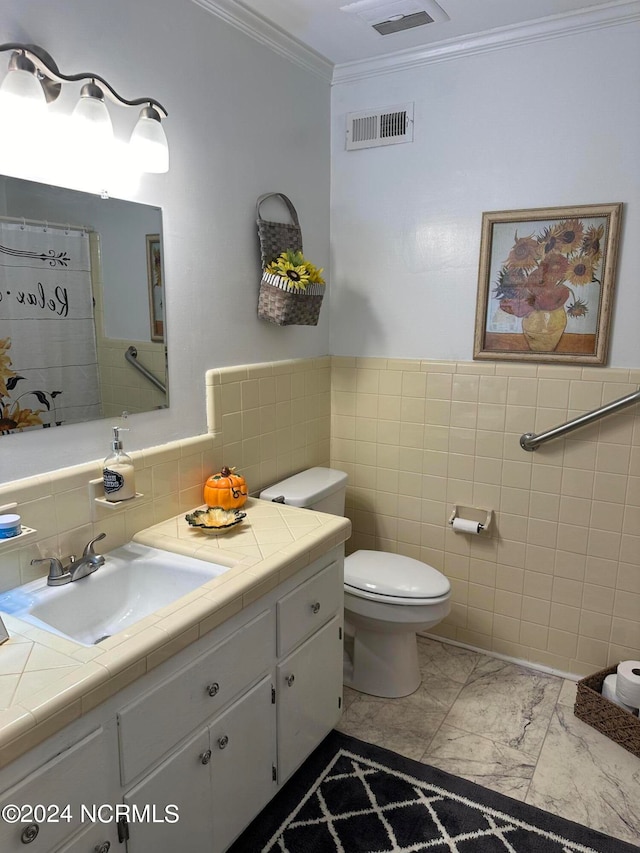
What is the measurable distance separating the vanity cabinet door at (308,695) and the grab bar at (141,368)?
887 millimetres

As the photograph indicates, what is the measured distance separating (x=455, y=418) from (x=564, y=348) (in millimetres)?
502

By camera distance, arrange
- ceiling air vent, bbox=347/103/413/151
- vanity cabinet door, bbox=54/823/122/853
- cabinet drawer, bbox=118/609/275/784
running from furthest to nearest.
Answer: ceiling air vent, bbox=347/103/413/151 → cabinet drawer, bbox=118/609/275/784 → vanity cabinet door, bbox=54/823/122/853

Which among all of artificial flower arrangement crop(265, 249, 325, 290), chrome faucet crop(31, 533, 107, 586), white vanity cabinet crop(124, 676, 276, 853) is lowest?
white vanity cabinet crop(124, 676, 276, 853)

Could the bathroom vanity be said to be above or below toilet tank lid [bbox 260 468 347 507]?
below

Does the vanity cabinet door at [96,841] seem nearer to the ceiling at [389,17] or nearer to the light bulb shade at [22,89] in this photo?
the light bulb shade at [22,89]

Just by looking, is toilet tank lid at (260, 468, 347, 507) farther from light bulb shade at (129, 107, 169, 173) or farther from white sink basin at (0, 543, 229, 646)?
light bulb shade at (129, 107, 169, 173)

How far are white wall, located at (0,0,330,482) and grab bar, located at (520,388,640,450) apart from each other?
3.29 ft

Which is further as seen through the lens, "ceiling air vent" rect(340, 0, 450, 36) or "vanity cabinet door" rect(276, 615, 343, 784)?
"ceiling air vent" rect(340, 0, 450, 36)

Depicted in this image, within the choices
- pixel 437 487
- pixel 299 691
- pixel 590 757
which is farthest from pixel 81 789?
pixel 437 487

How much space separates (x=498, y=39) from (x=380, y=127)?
20.6 inches

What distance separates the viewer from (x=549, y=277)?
226cm

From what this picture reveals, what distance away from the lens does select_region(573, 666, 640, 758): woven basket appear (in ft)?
6.56

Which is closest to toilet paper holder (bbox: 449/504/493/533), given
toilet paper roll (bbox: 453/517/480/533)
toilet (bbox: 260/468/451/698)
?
toilet paper roll (bbox: 453/517/480/533)

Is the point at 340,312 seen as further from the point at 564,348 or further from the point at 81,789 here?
the point at 81,789
